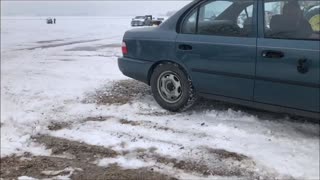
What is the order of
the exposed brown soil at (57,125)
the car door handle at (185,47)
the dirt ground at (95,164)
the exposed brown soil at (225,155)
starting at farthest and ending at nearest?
the exposed brown soil at (57,125), the car door handle at (185,47), the exposed brown soil at (225,155), the dirt ground at (95,164)

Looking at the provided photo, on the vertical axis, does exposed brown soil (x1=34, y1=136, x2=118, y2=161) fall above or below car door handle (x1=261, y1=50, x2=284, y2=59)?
below

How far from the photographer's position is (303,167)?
3.75 meters

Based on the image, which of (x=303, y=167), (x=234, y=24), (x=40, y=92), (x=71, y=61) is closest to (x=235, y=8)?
(x=234, y=24)

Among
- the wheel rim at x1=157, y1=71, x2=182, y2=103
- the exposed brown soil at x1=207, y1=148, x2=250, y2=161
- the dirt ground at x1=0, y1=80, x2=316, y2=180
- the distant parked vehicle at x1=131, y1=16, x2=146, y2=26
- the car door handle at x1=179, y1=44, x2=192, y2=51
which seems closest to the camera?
the dirt ground at x1=0, y1=80, x2=316, y2=180

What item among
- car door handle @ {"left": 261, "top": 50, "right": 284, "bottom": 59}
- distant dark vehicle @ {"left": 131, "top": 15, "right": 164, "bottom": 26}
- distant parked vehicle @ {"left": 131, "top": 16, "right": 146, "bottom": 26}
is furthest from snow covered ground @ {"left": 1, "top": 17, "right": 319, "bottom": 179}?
distant parked vehicle @ {"left": 131, "top": 16, "right": 146, "bottom": 26}

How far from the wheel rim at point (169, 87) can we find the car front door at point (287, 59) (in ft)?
3.85

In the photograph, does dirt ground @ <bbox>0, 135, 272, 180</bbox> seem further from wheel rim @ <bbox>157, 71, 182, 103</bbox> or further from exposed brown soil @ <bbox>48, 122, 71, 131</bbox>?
wheel rim @ <bbox>157, 71, 182, 103</bbox>

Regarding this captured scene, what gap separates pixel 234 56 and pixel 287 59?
642 millimetres

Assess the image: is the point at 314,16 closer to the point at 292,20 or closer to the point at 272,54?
the point at 292,20

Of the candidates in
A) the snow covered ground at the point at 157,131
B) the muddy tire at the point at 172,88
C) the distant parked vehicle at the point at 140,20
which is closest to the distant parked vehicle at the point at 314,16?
the snow covered ground at the point at 157,131

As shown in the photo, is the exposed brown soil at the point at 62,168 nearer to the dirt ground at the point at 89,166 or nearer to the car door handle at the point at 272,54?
the dirt ground at the point at 89,166

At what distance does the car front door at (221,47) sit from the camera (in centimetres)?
459

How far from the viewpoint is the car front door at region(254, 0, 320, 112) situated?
405cm

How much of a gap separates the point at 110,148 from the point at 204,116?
4.48ft
